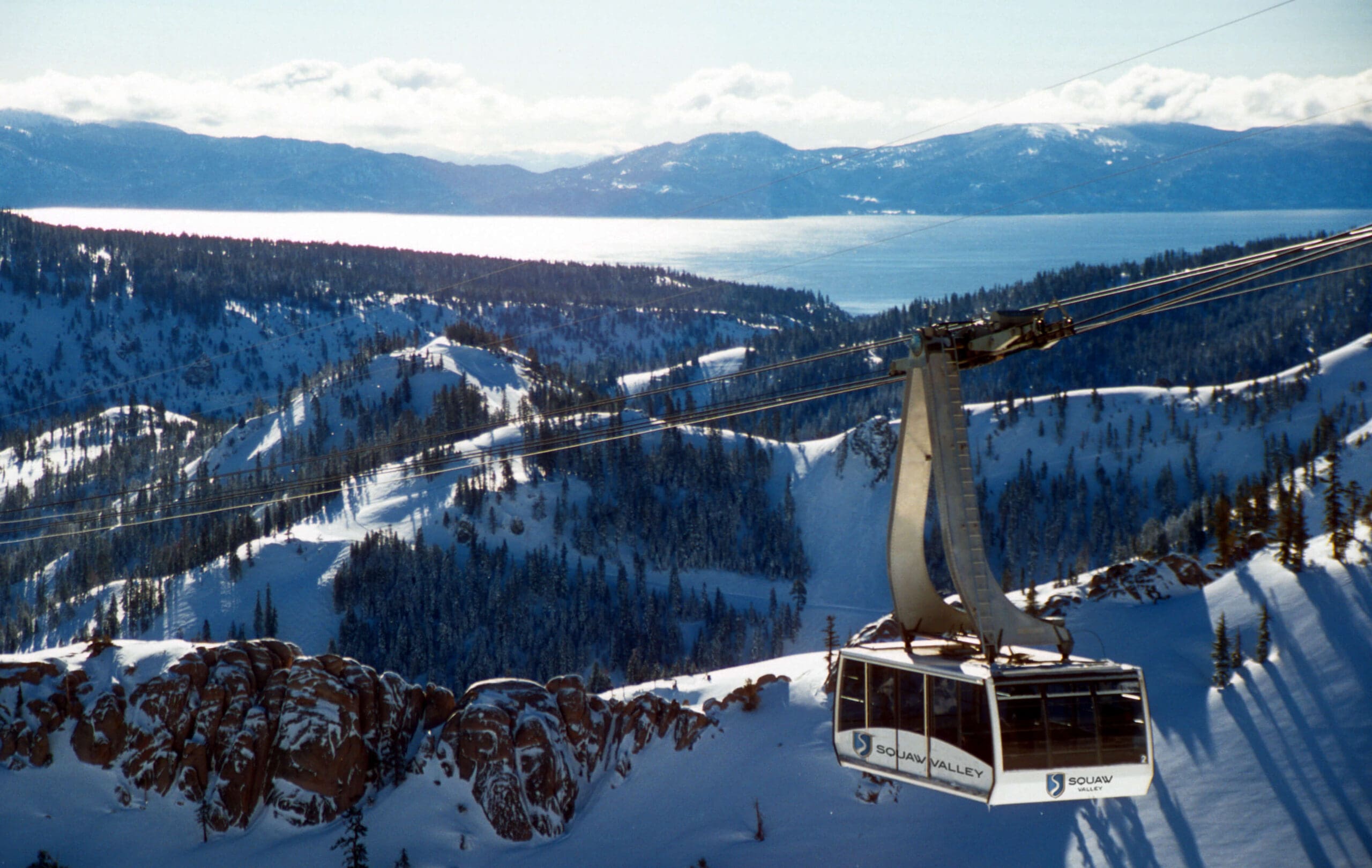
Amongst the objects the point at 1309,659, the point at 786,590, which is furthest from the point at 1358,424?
the point at 1309,659

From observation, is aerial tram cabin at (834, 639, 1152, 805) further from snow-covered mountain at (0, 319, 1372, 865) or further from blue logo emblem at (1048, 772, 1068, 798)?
snow-covered mountain at (0, 319, 1372, 865)

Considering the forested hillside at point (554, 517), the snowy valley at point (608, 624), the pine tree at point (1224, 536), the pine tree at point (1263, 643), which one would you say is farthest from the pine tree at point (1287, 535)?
the forested hillside at point (554, 517)

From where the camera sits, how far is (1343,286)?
7544 inches

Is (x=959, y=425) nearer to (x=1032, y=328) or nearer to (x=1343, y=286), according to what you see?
(x=1032, y=328)

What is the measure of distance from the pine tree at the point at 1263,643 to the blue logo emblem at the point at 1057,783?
40.1m

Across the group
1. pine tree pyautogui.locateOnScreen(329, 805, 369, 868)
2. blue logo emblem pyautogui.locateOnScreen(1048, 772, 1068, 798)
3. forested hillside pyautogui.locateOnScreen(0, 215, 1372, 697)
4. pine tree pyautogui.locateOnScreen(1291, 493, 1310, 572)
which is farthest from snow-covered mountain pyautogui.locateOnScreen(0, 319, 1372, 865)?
blue logo emblem pyautogui.locateOnScreen(1048, 772, 1068, 798)

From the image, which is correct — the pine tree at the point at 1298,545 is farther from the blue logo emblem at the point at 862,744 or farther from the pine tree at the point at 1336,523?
the blue logo emblem at the point at 862,744

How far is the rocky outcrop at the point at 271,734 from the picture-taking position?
144 feet

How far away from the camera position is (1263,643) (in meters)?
48.5

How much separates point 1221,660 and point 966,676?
39772 millimetres

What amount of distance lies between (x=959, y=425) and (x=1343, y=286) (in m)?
216

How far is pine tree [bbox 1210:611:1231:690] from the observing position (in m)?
47.6

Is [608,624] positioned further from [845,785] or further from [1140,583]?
[845,785]

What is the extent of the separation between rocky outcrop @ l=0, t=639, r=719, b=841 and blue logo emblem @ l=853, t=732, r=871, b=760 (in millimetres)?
31780
